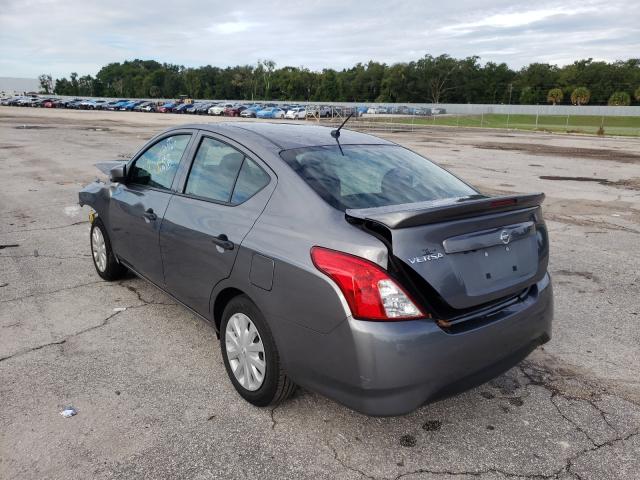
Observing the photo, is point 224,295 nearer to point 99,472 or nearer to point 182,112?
point 99,472

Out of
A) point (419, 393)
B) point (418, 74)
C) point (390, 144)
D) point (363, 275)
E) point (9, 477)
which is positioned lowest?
point (9, 477)

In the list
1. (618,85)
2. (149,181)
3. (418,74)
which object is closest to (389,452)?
(149,181)

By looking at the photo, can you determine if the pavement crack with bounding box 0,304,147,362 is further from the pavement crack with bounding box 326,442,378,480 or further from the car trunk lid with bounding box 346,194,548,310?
the car trunk lid with bounding box 346,194,548,310

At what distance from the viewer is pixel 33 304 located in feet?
15.4

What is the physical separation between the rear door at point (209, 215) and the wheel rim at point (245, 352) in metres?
0.30

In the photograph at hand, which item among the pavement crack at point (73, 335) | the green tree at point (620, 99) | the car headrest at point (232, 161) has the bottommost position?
the pavement crack at point (73, 335)

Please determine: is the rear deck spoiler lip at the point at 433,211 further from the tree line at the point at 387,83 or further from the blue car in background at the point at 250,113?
the tree line at the point at 387,83

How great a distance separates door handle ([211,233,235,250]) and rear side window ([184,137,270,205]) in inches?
9.0

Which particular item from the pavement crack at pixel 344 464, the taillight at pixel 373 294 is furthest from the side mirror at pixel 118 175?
the pavement crack at pixel 344 464

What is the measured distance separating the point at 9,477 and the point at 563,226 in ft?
25.3

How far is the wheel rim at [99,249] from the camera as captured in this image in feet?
16.8

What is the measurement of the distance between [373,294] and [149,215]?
2.25 m

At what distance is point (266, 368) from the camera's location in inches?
116

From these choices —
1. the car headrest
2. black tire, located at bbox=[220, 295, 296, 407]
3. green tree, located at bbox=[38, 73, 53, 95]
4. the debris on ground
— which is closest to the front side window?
the car headrest
